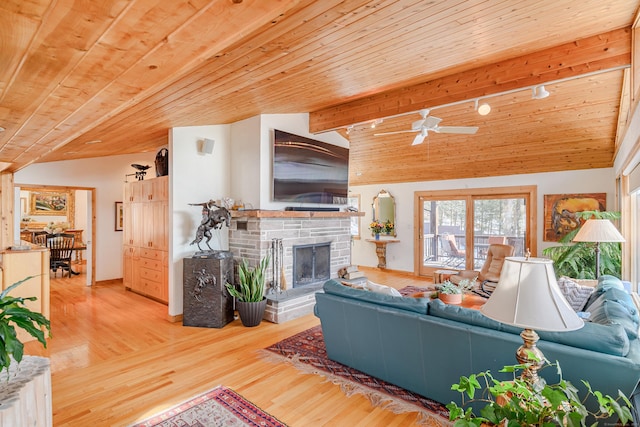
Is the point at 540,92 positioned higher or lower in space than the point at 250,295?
higher

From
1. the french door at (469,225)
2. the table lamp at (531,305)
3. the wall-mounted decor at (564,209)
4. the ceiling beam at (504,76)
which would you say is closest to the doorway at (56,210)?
the ceiling beam at (504,76)

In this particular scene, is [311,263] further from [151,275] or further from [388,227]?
[388,227]

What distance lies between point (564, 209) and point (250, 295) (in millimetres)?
5791

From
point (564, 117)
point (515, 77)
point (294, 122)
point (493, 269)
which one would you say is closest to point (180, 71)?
point (515, 77)

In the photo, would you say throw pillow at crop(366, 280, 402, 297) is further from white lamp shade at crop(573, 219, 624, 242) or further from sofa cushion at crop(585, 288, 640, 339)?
white lamp shade at crop(573, 219, 624, 242)

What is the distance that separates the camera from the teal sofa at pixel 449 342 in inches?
74.0

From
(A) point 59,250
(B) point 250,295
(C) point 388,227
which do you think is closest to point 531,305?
(B) point 250,295

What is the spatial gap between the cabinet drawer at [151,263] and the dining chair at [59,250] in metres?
3.07

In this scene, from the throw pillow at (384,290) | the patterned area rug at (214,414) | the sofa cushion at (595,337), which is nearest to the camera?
the sofa cushion at (595,337)

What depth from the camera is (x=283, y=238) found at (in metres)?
5.11

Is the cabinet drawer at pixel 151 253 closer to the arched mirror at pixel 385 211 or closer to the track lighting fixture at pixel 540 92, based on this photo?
the arched mirror at pixel 385 211

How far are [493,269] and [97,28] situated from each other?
19.8 feet

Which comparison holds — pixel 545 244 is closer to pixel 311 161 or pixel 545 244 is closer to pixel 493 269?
pixel 493 269

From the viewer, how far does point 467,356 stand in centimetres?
235
